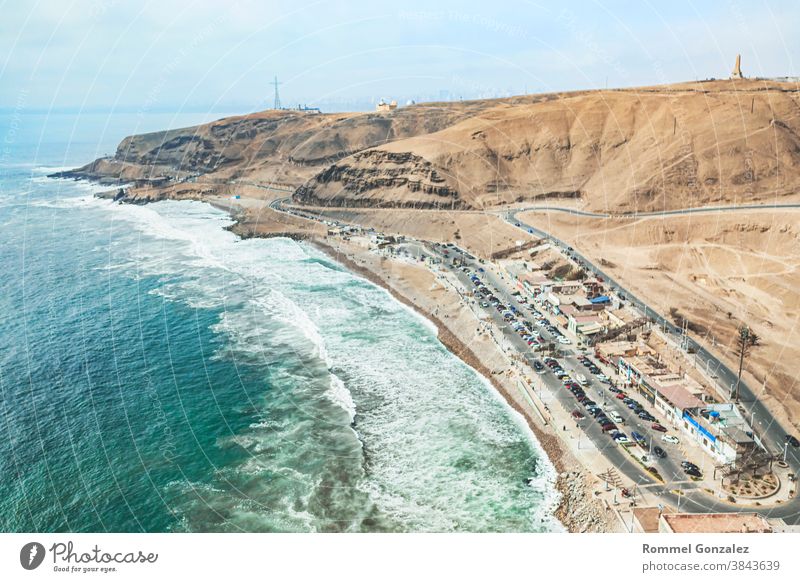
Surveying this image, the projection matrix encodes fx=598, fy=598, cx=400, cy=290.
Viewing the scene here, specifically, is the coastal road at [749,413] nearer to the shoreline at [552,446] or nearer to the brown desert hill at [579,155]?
the shoreline at [552,446]

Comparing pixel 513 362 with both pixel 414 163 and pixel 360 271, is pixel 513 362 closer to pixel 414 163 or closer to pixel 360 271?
pixel 360 271

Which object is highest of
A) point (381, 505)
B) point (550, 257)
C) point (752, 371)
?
point (550, 257)

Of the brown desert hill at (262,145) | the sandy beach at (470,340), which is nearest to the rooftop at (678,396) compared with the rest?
the sandy beach at (470,340)

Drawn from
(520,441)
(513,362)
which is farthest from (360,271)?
(520,441)

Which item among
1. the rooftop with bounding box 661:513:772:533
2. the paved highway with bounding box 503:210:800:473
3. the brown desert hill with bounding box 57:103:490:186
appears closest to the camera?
the rooftop with bounding box 661:513:772:533

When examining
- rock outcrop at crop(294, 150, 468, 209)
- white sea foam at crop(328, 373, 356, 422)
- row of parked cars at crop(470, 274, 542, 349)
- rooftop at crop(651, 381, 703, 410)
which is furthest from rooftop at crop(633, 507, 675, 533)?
rock outcrop at crop(294, 150, 468, 209)

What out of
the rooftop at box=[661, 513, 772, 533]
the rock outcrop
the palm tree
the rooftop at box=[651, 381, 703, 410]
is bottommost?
the rooftop at box=[661, 513, 772, 533]

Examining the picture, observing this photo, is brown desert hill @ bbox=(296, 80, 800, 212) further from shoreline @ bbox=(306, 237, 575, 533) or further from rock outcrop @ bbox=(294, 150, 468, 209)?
shoreline @ bbox=(306, 237, 575, 533)
